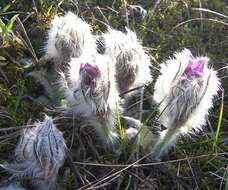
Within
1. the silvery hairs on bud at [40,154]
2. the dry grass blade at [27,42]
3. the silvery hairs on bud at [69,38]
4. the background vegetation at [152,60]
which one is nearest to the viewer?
the silvery hairs on bud at [40,154]

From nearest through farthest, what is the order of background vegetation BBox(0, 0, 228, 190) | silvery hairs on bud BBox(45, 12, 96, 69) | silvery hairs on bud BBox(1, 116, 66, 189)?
silvery hairs on bud BBox(1, 116, 66, 189)
background vegetation BBox(0, 0, 228, 190)
silvery hairs on bud BBox(45, 12, 96, 69)

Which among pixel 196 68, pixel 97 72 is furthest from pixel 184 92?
pixel 97 72

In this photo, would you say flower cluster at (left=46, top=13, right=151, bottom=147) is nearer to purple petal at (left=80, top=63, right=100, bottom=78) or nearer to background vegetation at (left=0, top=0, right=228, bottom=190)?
purple petal at (left=80, top=63, right=100, bottom=78)

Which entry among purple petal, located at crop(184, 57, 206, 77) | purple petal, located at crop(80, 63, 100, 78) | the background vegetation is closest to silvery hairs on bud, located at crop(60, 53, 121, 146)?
purple petal, located at crop(80, 63, 100, 78)

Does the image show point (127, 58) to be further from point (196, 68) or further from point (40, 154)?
point (40, 154)

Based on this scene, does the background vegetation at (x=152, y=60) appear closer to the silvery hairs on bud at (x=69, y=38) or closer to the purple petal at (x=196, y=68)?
the silvery hairs on bud at (x=69, y=38)

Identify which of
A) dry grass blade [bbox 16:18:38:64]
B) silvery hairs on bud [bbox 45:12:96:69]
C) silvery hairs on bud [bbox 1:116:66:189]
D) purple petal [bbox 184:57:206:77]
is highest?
purple petal [bbox 184:57:206:77]

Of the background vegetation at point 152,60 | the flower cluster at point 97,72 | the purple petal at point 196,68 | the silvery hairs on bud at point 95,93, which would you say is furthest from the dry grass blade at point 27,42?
the purple petal at point 196,68
